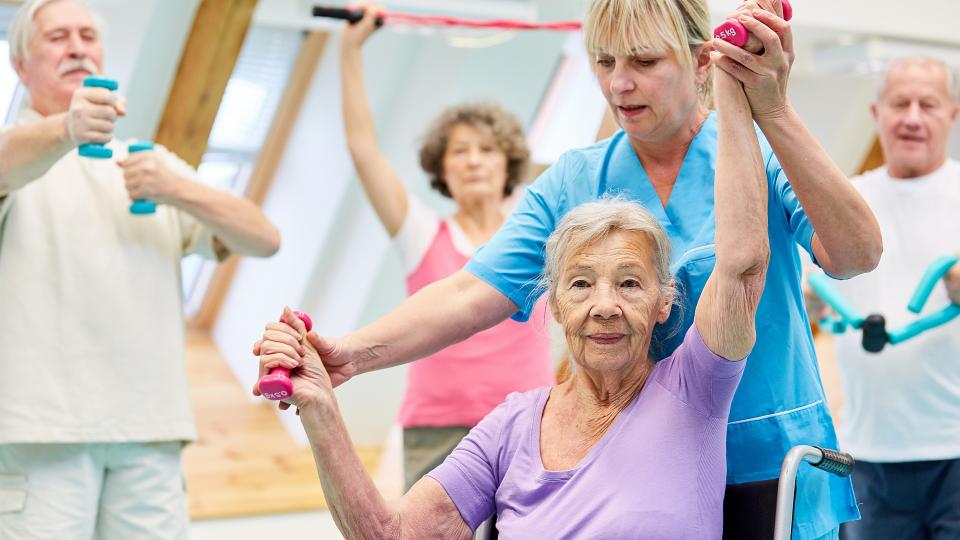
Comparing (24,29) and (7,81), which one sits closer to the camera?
(24,29)

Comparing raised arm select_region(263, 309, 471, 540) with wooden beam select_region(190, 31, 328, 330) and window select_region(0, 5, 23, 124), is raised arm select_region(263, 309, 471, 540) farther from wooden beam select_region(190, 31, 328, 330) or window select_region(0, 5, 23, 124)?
wooden beam select_region(190, 31, 328, 330)

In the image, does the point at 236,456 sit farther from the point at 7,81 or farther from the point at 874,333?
the point at 874,333

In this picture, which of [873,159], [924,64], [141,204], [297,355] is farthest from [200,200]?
[873,159]

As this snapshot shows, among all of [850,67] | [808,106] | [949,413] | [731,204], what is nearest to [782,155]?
[731,204]

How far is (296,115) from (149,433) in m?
2.27

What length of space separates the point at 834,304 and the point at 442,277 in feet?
2.88

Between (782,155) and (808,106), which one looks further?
(808,106)

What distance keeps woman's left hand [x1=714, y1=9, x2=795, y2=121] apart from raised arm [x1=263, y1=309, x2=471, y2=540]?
0.63 metres

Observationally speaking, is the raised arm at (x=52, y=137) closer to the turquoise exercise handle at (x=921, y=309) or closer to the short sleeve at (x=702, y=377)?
the short sleeve at (x=702, y=377)

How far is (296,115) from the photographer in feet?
14.8

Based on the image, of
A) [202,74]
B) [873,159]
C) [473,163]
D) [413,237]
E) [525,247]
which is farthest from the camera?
[873,159]

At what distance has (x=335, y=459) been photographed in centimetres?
160

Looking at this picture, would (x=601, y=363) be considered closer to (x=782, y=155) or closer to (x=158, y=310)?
(x=782, y=155)

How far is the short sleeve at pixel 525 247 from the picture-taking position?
6.05 ft
